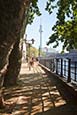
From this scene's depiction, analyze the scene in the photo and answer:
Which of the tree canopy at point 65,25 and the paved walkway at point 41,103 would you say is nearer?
the paved walkway at point 41,103

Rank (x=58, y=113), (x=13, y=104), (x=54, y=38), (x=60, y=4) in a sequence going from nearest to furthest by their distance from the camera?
(x=58, y=113) → (x=13, y=104) → (x=60, y=4) → (x=54, y=38)

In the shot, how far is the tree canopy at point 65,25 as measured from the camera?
25141 mm

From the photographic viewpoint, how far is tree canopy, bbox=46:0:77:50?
25141 millimetres

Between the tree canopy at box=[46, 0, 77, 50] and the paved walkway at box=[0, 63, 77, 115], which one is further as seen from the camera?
the tree canopy at box=[46, 0, 77, 50]

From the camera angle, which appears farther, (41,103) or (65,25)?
(65,25)

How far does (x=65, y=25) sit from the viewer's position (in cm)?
2955

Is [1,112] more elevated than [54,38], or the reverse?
[54,38]

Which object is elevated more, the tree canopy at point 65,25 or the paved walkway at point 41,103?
the tree canopy at point 65,25

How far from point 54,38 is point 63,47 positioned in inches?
53.7

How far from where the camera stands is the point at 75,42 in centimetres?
2966

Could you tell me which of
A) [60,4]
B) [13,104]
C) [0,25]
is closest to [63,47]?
[60,4]

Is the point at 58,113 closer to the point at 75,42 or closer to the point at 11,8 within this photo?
the point at 11,8

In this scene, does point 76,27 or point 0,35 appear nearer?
point 0,35

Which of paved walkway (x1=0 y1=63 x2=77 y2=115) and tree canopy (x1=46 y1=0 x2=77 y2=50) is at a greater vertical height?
tree canopy (x1=46 y1=0 x2=77 y2=50)
